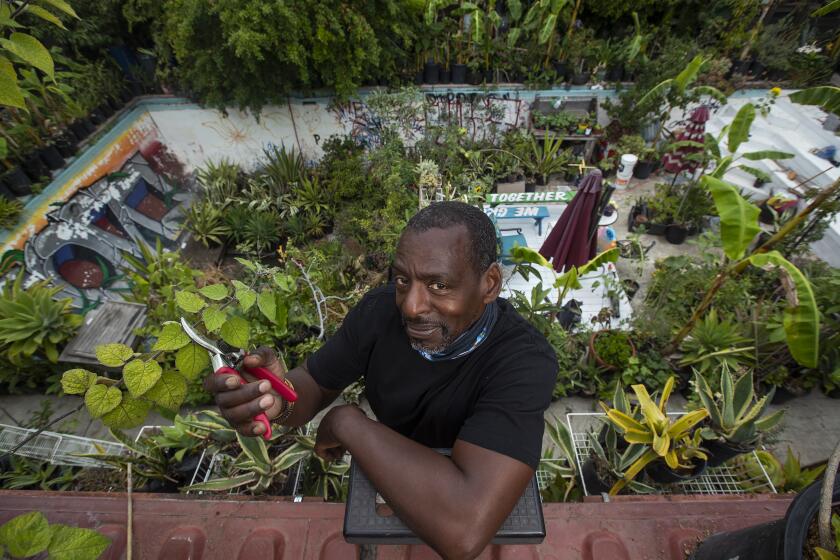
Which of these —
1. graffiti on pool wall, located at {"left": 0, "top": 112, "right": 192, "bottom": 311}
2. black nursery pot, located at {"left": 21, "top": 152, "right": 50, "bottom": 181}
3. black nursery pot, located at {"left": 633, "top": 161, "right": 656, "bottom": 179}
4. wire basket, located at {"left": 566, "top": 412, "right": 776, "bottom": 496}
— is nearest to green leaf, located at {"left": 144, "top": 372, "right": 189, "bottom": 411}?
wire basket, located at {"left": 566, "top": 412, "right": 776, "bottom": 496}

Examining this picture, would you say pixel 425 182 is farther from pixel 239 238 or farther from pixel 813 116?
pixel 813 116

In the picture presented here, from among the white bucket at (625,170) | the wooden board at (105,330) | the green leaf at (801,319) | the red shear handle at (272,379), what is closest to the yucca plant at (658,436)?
the green leaf at (801,319)

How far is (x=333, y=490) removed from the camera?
2697 mm

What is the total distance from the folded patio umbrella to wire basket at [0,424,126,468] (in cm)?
485

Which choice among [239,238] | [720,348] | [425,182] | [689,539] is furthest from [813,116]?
[239,238]

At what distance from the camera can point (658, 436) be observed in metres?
2.37

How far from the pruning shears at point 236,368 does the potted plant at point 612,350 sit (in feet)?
12.9

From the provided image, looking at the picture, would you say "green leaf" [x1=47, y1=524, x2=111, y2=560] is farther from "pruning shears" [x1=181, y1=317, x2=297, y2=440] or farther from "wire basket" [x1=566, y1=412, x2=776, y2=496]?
"wire basket" [x1=566, y1=412, x2=776, y2=496]

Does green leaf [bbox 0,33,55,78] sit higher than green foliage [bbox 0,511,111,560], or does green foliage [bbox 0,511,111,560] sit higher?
green leaf [bbox 0,33,55,78]

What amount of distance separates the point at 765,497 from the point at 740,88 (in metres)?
9.08

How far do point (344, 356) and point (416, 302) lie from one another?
50cm

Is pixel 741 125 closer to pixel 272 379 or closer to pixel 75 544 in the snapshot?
pixel 272 379

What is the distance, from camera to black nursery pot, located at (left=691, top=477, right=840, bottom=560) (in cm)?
105

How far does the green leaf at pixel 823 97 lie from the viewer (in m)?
3.47
